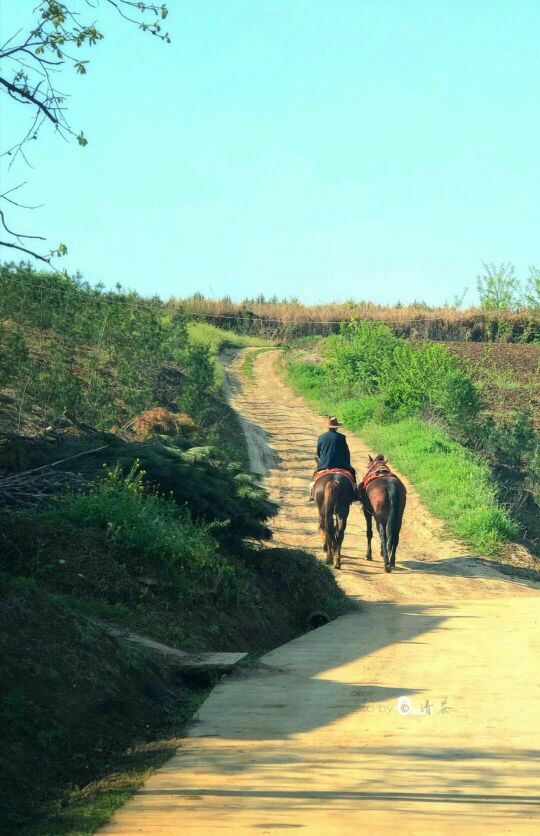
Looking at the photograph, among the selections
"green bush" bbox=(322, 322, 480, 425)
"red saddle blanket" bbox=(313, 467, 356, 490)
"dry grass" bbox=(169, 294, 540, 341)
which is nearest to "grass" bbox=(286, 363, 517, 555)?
"green bush" bbox=(322, 322, 480, 425)

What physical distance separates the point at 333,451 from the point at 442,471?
835cm

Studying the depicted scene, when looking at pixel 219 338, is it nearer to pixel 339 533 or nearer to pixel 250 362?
pixel 250 362

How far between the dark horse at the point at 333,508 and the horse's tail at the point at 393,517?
0.76 m

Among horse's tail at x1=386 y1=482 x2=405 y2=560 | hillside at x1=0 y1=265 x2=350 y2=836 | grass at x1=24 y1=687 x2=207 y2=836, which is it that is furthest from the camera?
horse's tail at x1=386 y1=482 x2=405 y2=560

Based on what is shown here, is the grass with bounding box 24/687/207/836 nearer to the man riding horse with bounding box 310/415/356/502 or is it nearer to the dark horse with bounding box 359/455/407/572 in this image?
the dark horse with bounding box 359/455/407/572

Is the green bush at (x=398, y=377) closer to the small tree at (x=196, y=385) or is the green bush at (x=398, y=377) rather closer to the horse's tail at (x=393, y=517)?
the small tree at (x=196, y=385)

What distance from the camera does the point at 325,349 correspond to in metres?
52.6

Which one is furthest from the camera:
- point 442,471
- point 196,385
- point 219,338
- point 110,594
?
point 219,338

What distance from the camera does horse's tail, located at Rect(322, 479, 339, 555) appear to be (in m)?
19.7

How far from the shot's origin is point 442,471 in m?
28.2

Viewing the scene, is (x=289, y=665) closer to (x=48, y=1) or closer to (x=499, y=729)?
(x=499, y=729)

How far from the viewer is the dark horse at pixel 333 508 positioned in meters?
19.8

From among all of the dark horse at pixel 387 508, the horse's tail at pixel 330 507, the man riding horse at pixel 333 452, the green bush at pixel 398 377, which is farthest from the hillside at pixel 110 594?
the green bush at pixel 398 377

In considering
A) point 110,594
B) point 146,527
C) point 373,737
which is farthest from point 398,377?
point 373,737
